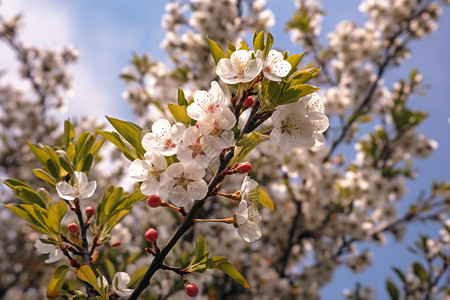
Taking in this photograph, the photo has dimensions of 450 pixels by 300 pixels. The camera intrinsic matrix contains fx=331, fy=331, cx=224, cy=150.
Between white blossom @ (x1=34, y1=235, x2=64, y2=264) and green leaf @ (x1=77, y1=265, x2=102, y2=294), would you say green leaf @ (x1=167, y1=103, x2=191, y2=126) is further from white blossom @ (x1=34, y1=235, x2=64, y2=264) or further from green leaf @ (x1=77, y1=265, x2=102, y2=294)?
white blossom @ (x1=34, y1=235, x2=64, y2=264)

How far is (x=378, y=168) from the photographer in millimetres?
4371

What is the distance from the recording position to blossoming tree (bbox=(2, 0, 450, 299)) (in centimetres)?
103

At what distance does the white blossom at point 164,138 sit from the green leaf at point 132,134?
0.23ft

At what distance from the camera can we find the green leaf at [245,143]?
0.94 meters

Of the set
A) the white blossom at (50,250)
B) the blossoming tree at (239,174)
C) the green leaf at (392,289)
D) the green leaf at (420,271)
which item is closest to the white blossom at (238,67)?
the blossoming tree at (239,174)

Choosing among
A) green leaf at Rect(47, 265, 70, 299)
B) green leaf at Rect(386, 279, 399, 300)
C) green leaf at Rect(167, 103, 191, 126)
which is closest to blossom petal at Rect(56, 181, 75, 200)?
green leaf at Rect(47, 265, 70, 299)

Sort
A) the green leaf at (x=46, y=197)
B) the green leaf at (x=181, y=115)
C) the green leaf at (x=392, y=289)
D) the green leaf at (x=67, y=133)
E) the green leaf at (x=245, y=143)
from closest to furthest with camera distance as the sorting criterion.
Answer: the green leaf at (x=245, y=143)
the green leaf at (x=181, y=115)
the green leaf at (x=46, y=197)
the green leaf at (x=67, y=133)
the green leaf at (x=392, y=289)

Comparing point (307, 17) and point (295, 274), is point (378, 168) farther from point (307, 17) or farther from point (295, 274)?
point (307, 17)

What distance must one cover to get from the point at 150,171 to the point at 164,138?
11 cm

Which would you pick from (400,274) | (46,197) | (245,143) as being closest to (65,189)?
(46,197)

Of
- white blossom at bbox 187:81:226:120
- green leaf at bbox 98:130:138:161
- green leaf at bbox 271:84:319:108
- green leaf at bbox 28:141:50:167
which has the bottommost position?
green leaf at bbox 28:141:50:167

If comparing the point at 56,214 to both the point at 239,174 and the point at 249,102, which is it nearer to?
the point at 249,102

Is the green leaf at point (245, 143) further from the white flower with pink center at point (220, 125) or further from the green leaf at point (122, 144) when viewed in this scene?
the green leaf at point (122, 144)

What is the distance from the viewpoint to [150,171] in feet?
3.42
